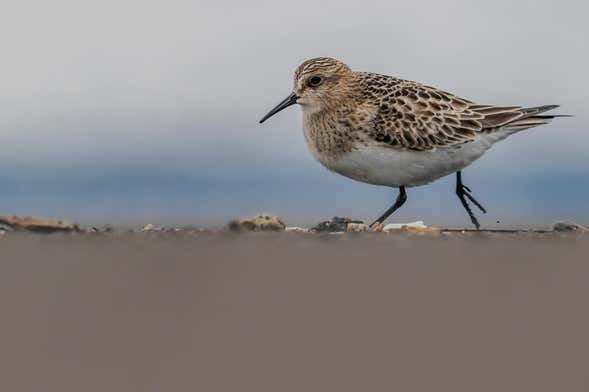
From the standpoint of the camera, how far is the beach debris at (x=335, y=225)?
8.73m

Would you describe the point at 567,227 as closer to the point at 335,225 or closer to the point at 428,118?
the point at 335,225

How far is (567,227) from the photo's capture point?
29.4 ft

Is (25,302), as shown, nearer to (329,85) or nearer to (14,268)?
(14,268)

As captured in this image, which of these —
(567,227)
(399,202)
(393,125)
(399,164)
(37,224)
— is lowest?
(567,227)

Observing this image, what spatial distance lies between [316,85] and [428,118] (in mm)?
1341

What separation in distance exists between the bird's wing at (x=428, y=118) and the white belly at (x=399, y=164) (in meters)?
0.09

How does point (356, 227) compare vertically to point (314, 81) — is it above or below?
below

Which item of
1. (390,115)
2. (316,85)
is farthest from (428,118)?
(316,85)

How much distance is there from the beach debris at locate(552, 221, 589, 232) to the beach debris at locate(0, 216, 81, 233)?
388 centimetres

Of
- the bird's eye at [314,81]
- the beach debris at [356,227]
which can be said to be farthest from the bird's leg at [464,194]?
the beach debris at [356,227]

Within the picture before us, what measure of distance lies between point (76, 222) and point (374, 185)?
369 cm

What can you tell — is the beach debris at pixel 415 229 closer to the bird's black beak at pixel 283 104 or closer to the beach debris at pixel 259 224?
the beach debris at pixel 259 224

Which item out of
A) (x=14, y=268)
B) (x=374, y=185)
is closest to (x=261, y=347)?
(x=14, y=268)

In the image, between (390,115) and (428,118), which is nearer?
(390,115)
